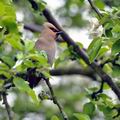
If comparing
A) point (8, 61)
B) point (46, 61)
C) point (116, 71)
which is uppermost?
point (46, 61)

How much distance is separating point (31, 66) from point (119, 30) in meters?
0.46

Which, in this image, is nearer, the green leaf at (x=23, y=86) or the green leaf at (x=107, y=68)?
the green leaf at (x=23, y=86)

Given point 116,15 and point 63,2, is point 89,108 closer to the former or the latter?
→ point 116,15

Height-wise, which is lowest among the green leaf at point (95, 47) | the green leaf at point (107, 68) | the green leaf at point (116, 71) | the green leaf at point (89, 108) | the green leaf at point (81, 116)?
the green leaf at point (107, 68)

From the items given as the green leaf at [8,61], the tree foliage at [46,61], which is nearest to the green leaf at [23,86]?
the tree foliage at [46,61]

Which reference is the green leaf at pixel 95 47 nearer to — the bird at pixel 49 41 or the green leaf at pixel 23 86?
the green leaf at pixel 23 86

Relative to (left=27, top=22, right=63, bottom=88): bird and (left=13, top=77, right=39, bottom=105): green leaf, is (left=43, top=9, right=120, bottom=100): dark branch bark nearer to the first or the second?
(left=27, top=22, right=63, bottom=88): bird

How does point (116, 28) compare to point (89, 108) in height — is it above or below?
above

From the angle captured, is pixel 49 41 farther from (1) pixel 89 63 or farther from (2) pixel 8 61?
(2) pixel 8 61

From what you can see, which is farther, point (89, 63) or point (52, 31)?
point (52, 31)

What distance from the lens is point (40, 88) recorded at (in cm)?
355

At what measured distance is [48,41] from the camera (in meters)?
4.04

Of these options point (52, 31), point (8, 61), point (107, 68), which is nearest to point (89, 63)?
point (107, 68)

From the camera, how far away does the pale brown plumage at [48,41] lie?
377 centimetres
